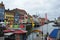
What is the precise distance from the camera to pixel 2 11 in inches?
1916

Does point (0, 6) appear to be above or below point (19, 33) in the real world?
above

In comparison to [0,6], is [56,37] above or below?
below

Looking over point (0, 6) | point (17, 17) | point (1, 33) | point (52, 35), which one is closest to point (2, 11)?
point (0, 6)

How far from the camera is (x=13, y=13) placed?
56.3 m

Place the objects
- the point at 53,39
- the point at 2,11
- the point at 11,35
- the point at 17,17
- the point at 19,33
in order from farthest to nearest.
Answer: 1. the point at 17,17
2. the point at 2,11
3. the point at 11,35
4. the point at 19,33
5. the point at 53,39

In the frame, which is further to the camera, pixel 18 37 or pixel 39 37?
pixel 39 37

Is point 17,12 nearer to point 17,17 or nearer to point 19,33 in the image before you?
point 17,17

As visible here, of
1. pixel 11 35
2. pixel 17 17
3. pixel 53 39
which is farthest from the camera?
pixel 17 17

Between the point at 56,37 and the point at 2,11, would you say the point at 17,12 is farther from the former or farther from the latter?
the point at 56,37

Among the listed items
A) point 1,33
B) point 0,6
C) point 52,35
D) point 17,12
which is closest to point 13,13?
point 17,12

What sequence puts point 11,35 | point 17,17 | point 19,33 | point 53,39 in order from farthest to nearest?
point 17,17 < point 11,35 < point 19,33 < point 53,39

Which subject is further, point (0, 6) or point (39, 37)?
point (0, 6)

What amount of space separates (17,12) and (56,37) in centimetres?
4554

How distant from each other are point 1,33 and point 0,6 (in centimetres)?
2939
